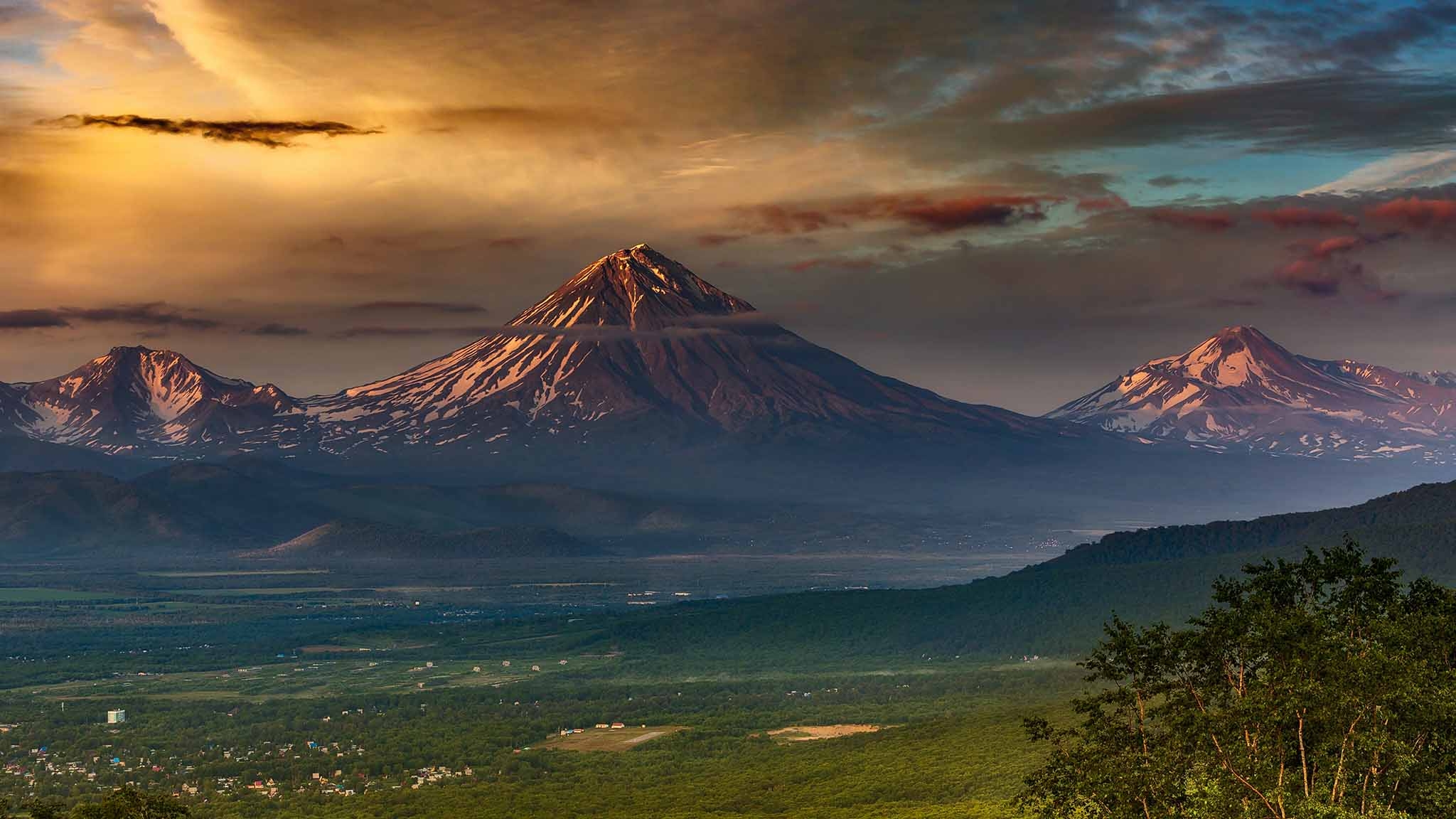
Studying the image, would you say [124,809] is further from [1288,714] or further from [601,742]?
[601,742]

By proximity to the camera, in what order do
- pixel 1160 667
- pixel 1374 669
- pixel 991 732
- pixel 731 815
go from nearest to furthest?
pixel 1374 669, pixel 1160 667, pixel 731 815, pixel 991 732

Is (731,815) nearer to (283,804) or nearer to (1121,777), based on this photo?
(283,804)

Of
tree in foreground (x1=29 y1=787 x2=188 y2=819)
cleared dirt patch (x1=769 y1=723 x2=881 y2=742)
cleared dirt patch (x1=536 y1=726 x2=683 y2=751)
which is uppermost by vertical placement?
tree in foreground (x1=29 y1=787 x2=188 y2=819)

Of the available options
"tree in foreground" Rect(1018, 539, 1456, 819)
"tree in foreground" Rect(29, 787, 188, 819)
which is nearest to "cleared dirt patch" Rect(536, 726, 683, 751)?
"tree in foreground" Rect(1018, 539, 1456, 819)

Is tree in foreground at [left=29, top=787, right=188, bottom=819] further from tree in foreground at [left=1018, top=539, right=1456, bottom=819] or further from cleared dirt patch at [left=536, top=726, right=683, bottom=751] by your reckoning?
cleared dirt patch at [left=536, top=726, right=683, bottom=751]

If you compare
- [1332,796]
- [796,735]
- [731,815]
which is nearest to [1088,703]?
[1332,796]

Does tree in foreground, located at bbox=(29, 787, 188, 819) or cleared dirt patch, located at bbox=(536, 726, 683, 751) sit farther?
cleared dirt patch, located at bbox=(536, 726, 683, 751)

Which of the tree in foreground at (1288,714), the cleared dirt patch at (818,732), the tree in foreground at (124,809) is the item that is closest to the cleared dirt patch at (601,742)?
the cleared dirt patch at (818,732)
